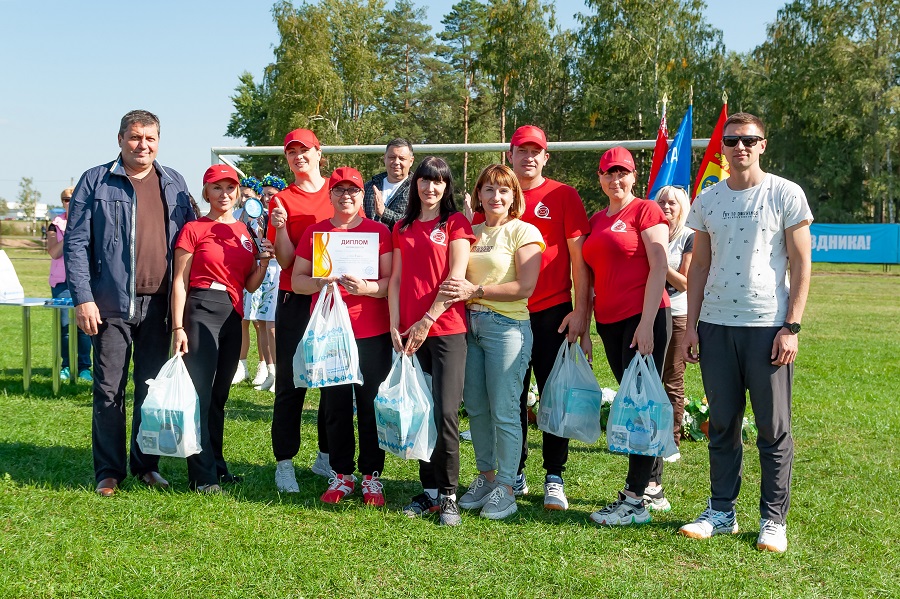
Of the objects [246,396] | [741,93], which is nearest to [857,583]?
[246,396]

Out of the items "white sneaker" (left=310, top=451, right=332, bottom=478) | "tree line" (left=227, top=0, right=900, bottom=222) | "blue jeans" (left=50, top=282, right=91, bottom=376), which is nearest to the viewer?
"white sneaker" (left=310, top=451, right=332, bottom=478)

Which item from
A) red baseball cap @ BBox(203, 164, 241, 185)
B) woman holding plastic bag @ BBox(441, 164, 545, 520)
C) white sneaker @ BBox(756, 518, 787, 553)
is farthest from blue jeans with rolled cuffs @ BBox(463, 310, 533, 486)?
red baseball cap @ BBox(203, 164, 241, 185)

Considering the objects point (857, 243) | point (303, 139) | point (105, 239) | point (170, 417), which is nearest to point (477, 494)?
point (170, 417)

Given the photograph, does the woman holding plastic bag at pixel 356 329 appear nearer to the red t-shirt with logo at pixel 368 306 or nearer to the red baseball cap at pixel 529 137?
the red t-shirt with logo at pixel 368 306

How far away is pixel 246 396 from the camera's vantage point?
7.54 m

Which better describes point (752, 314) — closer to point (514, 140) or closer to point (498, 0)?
point (514, 140)

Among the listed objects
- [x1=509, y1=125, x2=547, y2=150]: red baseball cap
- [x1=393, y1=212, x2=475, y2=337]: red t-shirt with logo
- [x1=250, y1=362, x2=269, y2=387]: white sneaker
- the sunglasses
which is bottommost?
[x1=250, y1=362, x2=269, y2=387]: white sneaker

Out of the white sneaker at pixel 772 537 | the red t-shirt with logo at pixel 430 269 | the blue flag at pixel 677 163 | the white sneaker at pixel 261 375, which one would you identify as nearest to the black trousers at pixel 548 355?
the red t-shirt with logo at pixel 430 269

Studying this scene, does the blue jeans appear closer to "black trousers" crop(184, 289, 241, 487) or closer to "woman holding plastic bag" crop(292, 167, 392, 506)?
"black trousers" crop(184, 289, 241, 487)

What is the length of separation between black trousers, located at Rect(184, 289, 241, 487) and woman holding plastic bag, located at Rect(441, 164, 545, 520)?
1385mm

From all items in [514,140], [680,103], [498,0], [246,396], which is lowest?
[246,396]

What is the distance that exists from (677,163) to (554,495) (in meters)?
4.19

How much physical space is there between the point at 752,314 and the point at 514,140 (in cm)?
157

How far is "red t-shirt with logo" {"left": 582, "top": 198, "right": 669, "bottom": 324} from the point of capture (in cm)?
410
